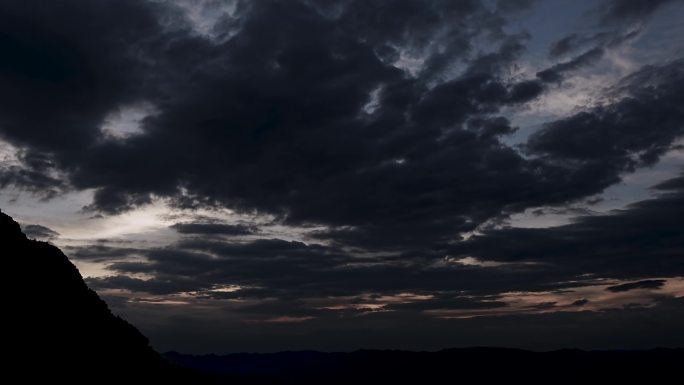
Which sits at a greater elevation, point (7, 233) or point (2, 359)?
point (7, 233)

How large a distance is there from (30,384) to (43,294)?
16182 mm

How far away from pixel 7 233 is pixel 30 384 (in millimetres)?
24801

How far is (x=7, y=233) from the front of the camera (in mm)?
71250

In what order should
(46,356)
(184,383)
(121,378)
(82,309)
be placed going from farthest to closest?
1. (184,383)
2. (82,309)
3. (121,378)
4. (46,356)

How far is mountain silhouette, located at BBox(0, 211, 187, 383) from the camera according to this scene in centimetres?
5803

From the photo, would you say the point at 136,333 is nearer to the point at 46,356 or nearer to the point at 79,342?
the point at 79,342

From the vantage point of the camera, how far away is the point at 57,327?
6469cm

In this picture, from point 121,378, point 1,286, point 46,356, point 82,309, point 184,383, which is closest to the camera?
point 46,356

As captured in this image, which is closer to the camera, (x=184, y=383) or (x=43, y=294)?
(x=43, y=294)

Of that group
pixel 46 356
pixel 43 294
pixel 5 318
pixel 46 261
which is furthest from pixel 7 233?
pixel 46 356

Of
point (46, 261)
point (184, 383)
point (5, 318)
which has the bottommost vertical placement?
point (184, 383)

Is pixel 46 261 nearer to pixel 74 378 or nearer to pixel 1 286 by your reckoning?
pixel 1 286

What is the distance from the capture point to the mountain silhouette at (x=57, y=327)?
58.0 meters

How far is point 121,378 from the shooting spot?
6744cm
